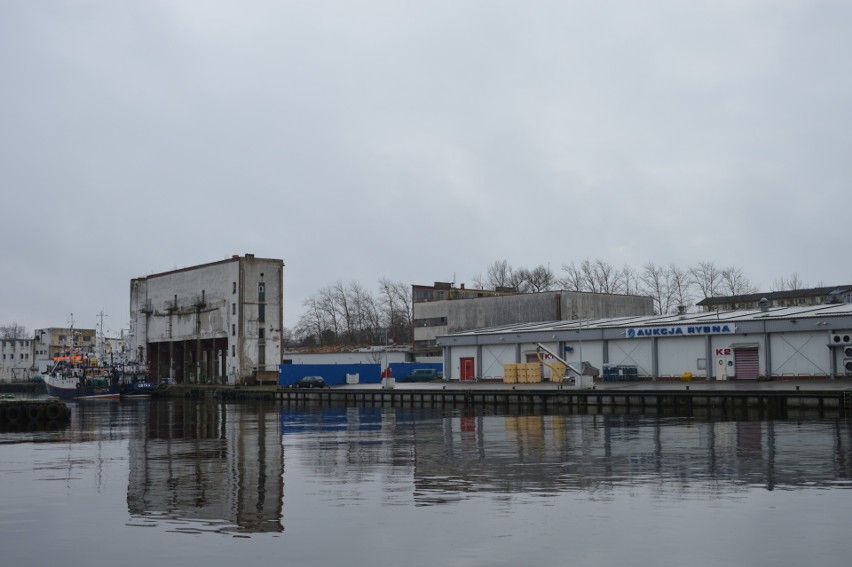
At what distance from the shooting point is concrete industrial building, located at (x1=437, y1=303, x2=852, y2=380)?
188 feet

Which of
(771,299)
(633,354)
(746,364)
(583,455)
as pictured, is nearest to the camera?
(583,455)

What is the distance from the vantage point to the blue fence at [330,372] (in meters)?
90.4

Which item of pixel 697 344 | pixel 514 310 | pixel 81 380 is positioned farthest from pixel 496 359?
pixel 81 380

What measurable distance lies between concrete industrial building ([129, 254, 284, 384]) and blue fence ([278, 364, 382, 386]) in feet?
25.4

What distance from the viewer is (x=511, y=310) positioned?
101 meters

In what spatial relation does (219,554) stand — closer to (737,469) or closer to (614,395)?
(737,469)

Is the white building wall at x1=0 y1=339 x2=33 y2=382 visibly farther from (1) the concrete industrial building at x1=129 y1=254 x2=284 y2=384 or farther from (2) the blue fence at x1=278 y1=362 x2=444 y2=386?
(2) the blue fence at x1=278 y1=362 x2=444 y2=386

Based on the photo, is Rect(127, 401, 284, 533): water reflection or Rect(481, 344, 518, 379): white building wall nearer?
Rect(127, 401, 284, 533): water reflection

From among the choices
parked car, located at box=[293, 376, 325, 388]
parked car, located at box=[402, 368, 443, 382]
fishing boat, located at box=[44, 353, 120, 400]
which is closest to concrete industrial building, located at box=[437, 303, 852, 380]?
parked car, located at box=[402, 368, 443, 382]

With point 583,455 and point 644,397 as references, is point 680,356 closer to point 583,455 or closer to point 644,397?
point 644,397

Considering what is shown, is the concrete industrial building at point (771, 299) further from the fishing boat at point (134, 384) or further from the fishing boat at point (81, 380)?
the fishing boat at point (81, 380)

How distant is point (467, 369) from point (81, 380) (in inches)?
1854

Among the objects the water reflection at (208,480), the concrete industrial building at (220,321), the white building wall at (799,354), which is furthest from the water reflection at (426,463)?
the concrete industrial building at (220,321)

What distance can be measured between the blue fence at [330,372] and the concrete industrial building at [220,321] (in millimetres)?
7748
